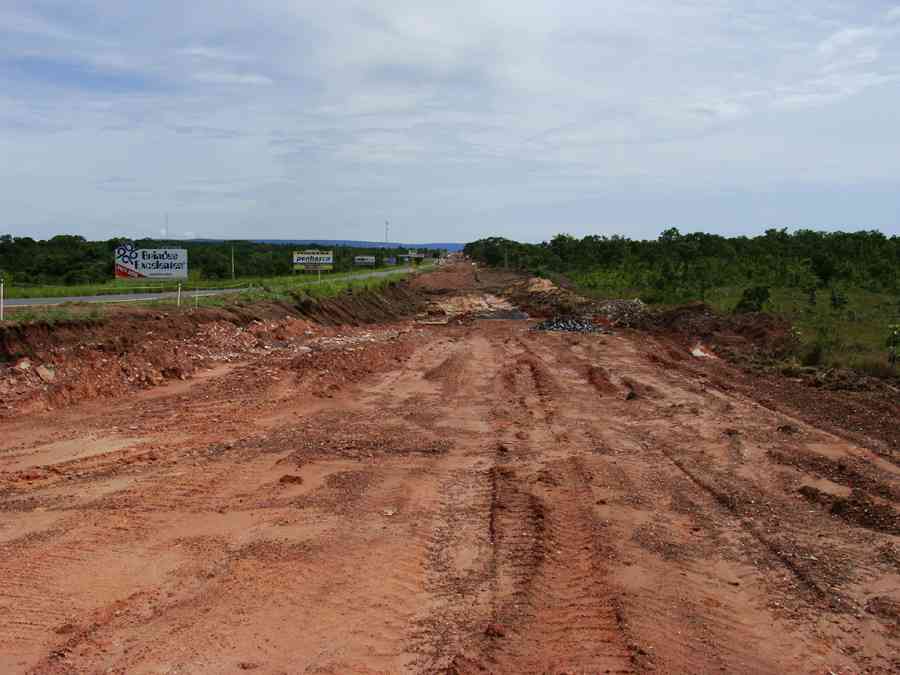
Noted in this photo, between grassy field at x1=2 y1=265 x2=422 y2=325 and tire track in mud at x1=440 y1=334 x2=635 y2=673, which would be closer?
tire track in mud at x1=440 y1=334 x2=635 y2=673

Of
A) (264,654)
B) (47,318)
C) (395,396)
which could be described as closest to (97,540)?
(264,654)

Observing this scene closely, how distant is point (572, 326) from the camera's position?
28.1m

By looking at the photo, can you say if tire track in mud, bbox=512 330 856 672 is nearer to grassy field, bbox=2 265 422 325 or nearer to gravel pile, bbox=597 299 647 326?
grassy field, bbox=2 265 422 325

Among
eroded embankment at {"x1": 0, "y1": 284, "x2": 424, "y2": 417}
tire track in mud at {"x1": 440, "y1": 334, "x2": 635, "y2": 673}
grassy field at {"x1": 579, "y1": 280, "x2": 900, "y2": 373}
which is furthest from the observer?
grassy field at {"x1": 579, "y1": 280, "x2": 900, "y2": 373}

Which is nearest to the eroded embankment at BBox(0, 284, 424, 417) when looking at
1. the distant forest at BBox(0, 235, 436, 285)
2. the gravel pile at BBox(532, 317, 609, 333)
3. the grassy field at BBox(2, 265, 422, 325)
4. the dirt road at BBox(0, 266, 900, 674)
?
the grassy field at BBox(2, 265, 422, 325)

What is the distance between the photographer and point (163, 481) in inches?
338

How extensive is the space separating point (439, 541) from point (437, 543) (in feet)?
0.19

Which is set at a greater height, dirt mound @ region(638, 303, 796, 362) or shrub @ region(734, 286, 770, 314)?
shrub @ region(734, 286, 770, 314)

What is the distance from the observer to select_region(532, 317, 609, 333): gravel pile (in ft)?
90.5

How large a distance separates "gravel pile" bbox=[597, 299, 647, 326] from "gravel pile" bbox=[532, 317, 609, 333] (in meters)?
1.15

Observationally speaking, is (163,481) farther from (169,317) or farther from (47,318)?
(169,317)

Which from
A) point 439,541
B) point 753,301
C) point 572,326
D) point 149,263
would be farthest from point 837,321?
point 149,263

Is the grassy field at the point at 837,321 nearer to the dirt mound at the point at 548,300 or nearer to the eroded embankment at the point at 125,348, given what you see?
the dirt mound at the point at 548,300

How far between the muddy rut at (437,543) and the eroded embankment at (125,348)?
1095mm
